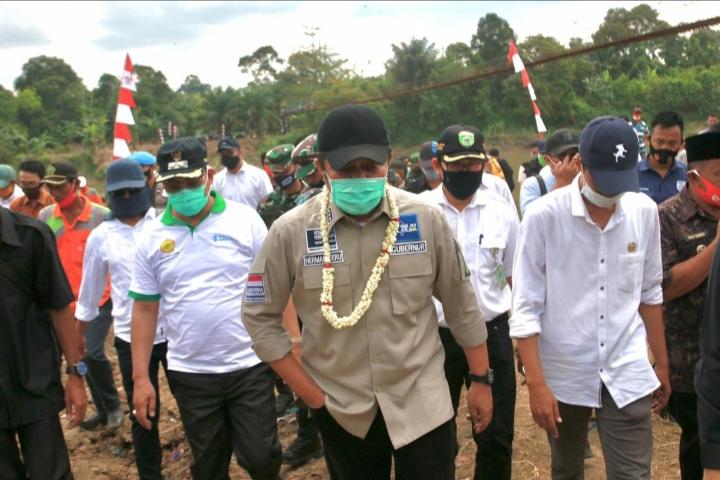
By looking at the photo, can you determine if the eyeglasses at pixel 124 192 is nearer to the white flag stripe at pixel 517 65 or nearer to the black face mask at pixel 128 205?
the black face mask at pixel 128 205

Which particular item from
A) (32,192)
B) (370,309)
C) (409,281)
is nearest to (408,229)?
(409,281)

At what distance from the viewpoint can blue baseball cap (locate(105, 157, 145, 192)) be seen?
4.70m

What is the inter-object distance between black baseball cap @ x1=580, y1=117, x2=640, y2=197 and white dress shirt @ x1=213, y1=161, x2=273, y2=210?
199 inches

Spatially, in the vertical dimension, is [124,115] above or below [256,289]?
above

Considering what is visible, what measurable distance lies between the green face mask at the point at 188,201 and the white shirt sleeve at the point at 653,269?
2.22m

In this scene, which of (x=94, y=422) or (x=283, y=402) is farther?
(x=94, y=422)

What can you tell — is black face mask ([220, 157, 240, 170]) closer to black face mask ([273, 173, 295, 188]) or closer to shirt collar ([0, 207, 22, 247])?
black face mask ([273, 173, 295, 188])

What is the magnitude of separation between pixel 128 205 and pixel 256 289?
2.37 m

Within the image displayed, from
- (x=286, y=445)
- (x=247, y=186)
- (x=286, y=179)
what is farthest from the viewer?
(x=247, y=186)

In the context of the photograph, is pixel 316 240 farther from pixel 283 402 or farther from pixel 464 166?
pixel 283 402

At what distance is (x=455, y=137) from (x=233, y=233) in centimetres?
135

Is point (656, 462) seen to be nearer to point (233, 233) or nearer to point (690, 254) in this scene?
point (690, 254)

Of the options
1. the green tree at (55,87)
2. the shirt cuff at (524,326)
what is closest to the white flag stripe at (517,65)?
the shirt cuff at (524,326)

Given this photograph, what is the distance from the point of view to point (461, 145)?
398cm
